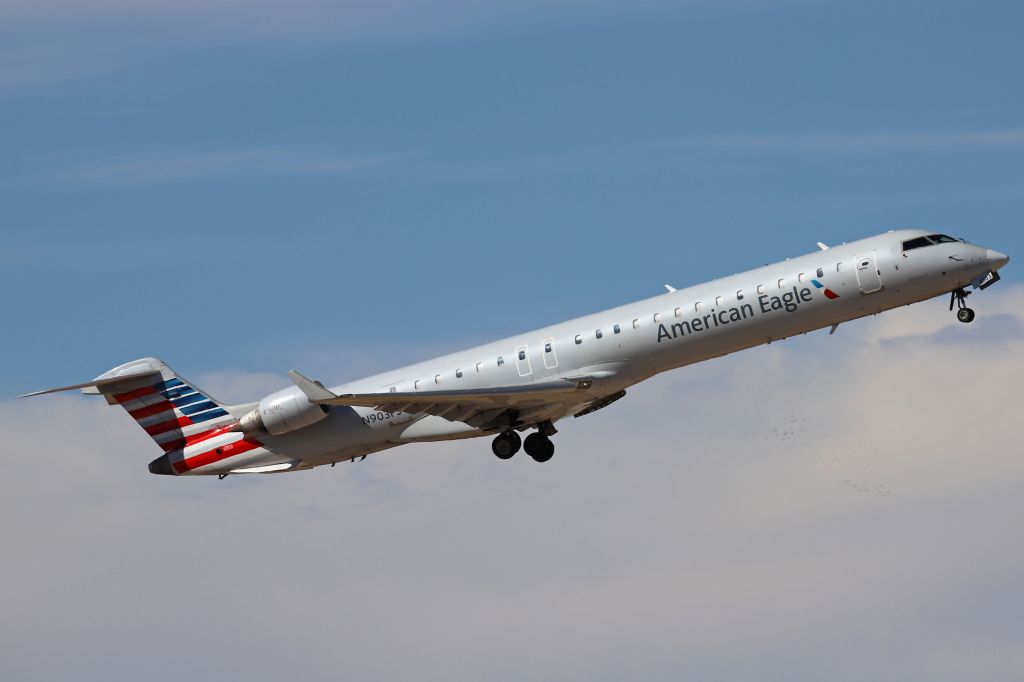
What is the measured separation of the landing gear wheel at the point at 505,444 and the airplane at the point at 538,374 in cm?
4

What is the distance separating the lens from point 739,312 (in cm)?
3947

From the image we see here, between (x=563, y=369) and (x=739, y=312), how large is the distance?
467 cm

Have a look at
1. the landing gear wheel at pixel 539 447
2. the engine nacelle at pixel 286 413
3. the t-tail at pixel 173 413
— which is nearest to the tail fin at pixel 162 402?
the t-tail at pixel 173 413

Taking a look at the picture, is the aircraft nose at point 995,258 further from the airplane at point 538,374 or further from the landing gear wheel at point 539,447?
the landing gear wheel at point 539,447

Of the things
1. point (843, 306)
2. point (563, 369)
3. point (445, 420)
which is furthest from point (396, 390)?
point (843, 306)

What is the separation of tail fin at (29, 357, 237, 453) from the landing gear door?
17.6 metres

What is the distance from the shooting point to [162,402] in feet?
Result: 152

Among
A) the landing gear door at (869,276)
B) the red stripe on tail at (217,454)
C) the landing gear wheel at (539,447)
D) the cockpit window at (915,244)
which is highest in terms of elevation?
the cockpit window at (915,244)

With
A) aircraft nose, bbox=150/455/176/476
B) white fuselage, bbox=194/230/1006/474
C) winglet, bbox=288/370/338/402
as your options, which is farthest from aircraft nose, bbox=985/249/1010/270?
aircraft nose, bbox=150/455/176/476

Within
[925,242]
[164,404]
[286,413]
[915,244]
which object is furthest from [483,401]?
[925,242]

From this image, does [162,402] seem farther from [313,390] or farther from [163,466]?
[313,390]

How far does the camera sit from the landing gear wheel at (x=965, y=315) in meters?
39.3

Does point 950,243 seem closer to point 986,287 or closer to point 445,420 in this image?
point 986,287

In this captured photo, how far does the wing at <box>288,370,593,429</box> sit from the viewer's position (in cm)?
4012
